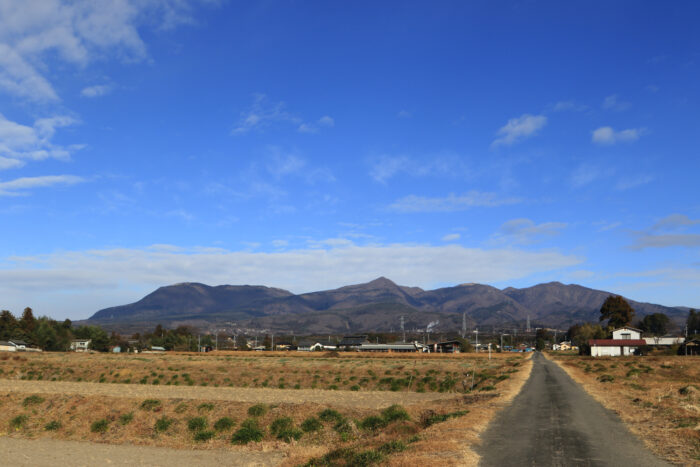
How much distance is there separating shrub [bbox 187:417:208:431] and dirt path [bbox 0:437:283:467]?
2.39 metres

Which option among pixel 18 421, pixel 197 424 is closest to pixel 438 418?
pixel 197 424

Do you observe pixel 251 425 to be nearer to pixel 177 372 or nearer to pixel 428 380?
pixel 428 380

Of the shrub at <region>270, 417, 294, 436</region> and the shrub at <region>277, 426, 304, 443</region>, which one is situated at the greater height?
the shrub at <region>270, 417, 294, 436</region>

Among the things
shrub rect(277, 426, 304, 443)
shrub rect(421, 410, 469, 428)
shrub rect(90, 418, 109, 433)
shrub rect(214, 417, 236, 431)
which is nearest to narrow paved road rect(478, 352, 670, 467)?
shrub rect(421, 410, 469, 428)

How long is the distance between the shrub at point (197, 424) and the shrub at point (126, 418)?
4.29 m

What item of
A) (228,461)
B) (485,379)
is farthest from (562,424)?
(485,379)

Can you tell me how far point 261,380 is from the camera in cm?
5906

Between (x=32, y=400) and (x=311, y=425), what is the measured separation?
23.7 m

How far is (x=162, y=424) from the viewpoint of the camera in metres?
30.4

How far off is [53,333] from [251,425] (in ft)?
509

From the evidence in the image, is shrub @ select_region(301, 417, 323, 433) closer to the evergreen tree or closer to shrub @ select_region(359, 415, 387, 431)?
shrub @ select_region(359, 415, 387, 431)

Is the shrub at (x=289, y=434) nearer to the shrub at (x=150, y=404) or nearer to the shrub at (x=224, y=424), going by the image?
the shrub at (x=224, y=424)

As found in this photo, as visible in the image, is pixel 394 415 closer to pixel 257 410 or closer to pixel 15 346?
pixel 257 410

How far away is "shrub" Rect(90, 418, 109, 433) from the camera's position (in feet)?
102
